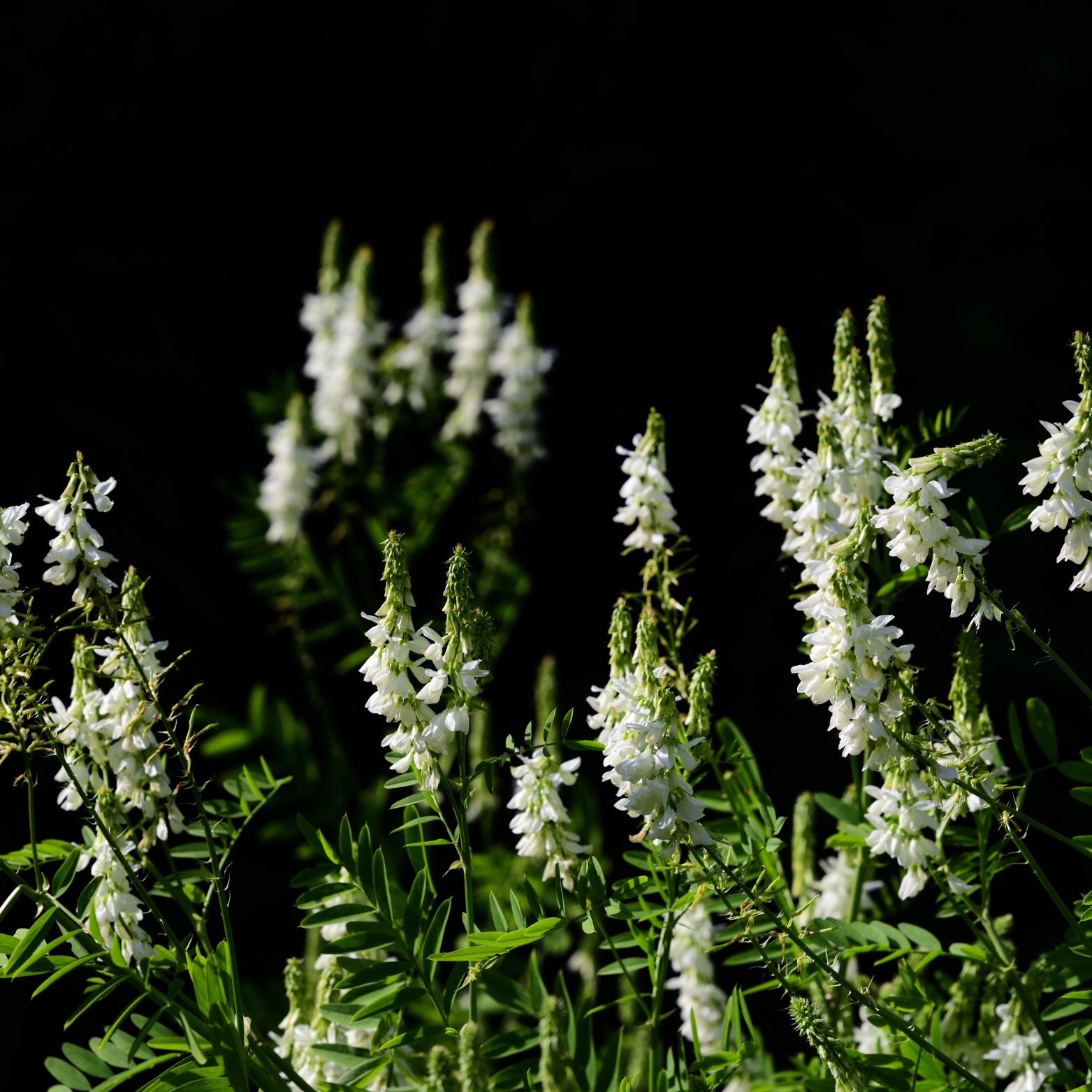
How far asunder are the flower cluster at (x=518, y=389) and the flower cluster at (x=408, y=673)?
1.48 m

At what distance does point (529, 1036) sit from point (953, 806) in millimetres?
408

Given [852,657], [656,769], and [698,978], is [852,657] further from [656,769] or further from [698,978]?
[698,978]

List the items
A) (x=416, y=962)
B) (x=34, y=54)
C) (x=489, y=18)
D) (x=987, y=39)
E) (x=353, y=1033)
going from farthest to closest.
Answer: (x=987, y=39), (x=489, y=18), (x=34, y=54), (x=353, y=1033), (x=416, y=962)

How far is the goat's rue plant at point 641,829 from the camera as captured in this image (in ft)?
2.43

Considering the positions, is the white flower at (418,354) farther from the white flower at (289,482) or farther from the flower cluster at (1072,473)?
the flower cluster at (1072,473)

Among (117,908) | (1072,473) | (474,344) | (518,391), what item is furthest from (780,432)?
(474,344)

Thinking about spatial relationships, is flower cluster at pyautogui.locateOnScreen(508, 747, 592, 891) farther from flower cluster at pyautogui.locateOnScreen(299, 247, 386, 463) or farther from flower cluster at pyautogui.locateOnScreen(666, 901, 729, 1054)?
flower cluster at pyautogui.locateOnScreen(299, 247, 386, 463)

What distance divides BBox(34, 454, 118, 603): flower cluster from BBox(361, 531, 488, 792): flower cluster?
19 centimetres

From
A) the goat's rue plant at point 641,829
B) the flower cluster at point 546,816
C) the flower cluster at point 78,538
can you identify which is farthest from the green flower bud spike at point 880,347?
the flower cluster at point 78,538

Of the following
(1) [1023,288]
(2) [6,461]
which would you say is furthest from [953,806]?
(1) [1023,288]

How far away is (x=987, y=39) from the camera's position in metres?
3.12

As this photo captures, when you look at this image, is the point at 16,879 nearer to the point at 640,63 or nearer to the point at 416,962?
the point at 416,962

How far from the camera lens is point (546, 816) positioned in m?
0.87

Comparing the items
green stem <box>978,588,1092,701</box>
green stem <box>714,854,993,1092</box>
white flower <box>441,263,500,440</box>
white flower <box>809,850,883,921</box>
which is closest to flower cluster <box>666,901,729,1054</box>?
white flower <box>809,850,883,921</box>
